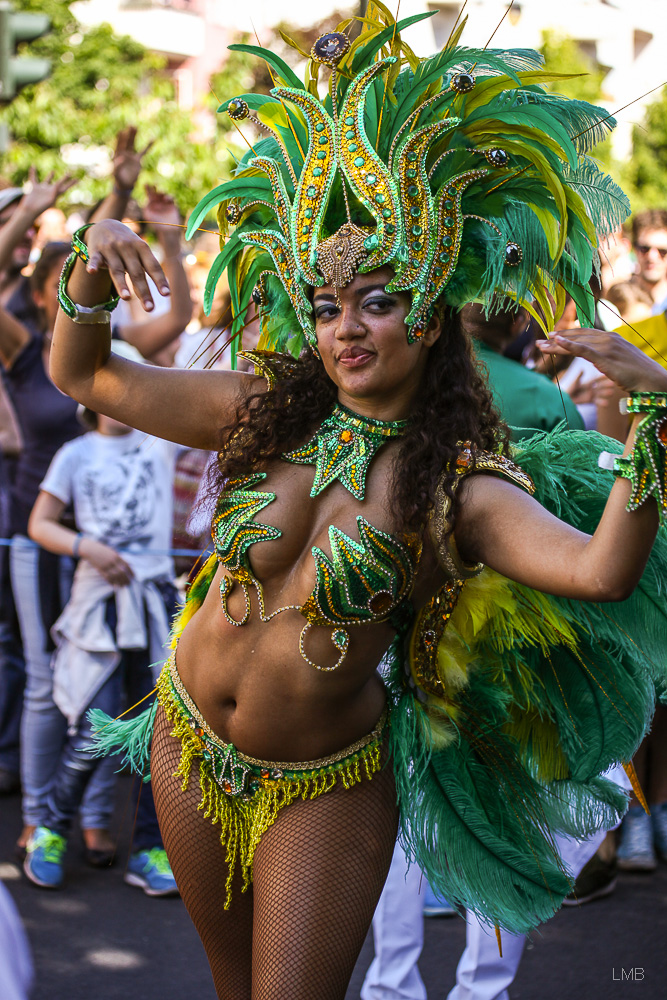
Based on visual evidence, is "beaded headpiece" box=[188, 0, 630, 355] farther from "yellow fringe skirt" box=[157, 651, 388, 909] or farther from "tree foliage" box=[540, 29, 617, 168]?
"tree foliage" box=[540, 29, 617, 168]

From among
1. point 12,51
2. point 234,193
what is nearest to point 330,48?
point 234,193

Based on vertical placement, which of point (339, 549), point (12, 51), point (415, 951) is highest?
point (12, 51)

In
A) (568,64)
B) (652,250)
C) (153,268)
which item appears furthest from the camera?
(568,64)

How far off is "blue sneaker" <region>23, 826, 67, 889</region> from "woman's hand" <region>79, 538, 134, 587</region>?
3.43ft

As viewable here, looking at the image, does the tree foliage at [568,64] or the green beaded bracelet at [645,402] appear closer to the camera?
the green beaded bracelet at [645,402]

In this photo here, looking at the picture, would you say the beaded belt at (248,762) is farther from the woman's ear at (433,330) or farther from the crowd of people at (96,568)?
the crowd of people at (96,568)

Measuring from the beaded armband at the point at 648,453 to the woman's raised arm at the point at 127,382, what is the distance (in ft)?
2.92

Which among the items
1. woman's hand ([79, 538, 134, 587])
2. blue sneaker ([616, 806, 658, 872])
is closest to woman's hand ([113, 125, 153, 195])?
woman's hand ([79, 538, 134, 587])

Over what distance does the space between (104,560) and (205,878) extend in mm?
2138

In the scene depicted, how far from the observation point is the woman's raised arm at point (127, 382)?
2.16 meters

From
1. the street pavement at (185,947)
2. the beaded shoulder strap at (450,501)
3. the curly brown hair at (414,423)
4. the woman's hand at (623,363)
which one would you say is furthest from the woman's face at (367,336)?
the street pavement at (185,947)

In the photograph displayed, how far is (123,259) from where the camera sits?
205 centimetres

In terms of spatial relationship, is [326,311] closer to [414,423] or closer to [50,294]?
[414,423]

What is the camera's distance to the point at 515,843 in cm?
243
